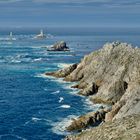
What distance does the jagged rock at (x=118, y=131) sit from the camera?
Result: 167 feet

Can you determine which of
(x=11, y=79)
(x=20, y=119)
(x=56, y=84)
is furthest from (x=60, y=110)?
(x=11, y=79)

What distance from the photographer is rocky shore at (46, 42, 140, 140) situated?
53.5 meters

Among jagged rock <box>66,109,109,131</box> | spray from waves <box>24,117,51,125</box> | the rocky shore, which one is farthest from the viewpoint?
spray from waves <box>24,117,51,125</box>

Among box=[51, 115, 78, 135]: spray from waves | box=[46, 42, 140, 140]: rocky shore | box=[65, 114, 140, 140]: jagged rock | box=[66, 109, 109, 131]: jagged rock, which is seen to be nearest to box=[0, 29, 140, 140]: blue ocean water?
box=[51, 115, 78, 135]: spray from waves

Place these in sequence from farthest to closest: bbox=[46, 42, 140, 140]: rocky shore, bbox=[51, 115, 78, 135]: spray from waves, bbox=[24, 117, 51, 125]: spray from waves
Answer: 1. bbox=[24, 117, 51, 125]: spray from waves
2. bbox=[51, 115, 78, 135]: spray from waves
3. bbox=[46, 42, 140, 140]: rocky shore

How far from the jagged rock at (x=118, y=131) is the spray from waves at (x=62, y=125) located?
2671 centimetres

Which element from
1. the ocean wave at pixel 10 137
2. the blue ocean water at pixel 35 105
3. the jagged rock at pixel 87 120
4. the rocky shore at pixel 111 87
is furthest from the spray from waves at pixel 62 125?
the ocean wave at pixel 10 137

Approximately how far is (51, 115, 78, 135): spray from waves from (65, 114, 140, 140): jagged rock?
2671 cm

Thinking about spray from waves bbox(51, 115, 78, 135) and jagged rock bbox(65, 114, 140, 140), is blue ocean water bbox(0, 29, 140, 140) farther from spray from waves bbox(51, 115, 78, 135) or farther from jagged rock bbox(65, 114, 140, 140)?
jagged rock bbox(65, 114, 140, 140)

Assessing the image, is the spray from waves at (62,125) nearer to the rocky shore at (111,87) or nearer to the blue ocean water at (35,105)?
the blue ocean water at (35,105)

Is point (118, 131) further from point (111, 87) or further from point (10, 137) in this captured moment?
point (111, 87)

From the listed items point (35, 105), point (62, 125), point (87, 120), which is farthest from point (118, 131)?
point (35, 105)

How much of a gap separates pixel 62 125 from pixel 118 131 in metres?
36.0

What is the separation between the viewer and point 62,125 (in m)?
87.5
